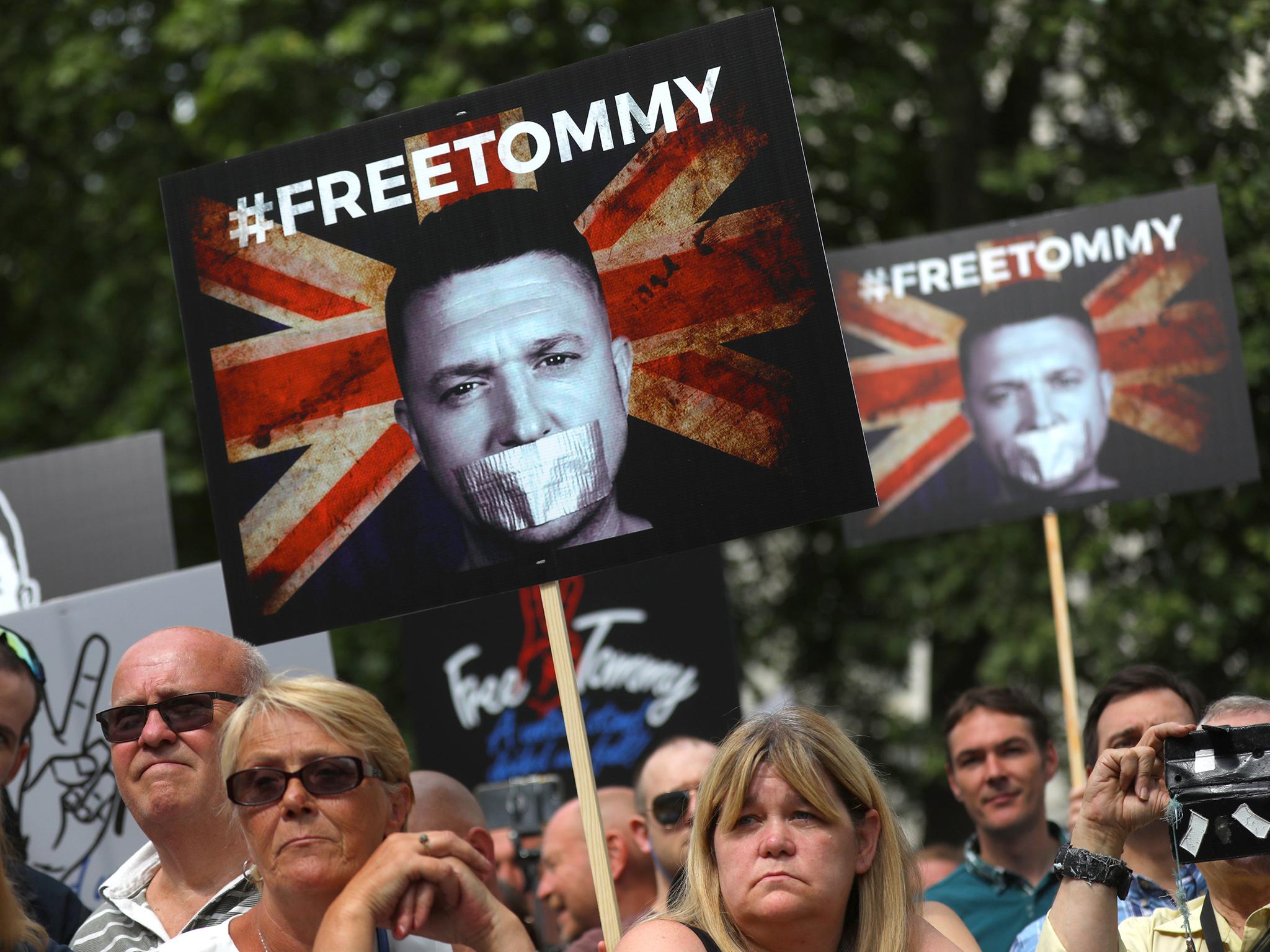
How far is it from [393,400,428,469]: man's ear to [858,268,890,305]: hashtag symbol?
3256 mm

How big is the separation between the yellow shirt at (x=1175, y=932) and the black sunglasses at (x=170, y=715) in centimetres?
183

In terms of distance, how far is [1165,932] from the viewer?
3.41m

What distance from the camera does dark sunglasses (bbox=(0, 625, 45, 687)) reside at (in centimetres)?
418

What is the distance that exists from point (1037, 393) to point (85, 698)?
3.49m

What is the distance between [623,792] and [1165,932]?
232 cm

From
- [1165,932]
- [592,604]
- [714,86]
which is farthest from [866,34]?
[1165,932]

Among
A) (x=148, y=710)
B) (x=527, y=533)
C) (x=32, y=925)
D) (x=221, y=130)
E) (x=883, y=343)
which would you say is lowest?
(x=32, y=925)

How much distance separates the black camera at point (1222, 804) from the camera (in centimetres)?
295

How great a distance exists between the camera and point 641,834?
4.89 metres

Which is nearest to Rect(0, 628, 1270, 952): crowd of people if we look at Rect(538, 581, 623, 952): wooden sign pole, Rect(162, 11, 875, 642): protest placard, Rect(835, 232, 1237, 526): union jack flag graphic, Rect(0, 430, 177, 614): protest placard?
Rect(538, 581, 623, 952): wooden sign pole

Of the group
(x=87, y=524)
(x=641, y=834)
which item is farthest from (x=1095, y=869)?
(x=87, y=524)

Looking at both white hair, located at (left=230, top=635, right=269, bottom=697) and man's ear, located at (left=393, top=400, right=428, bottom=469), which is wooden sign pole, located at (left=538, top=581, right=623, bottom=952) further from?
white hair, located at (left=230, top=635, right=269, bottom=697)

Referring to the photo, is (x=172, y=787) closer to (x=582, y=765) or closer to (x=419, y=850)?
(x=582, y=765)

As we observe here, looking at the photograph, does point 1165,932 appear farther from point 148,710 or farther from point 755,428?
point 148,710
